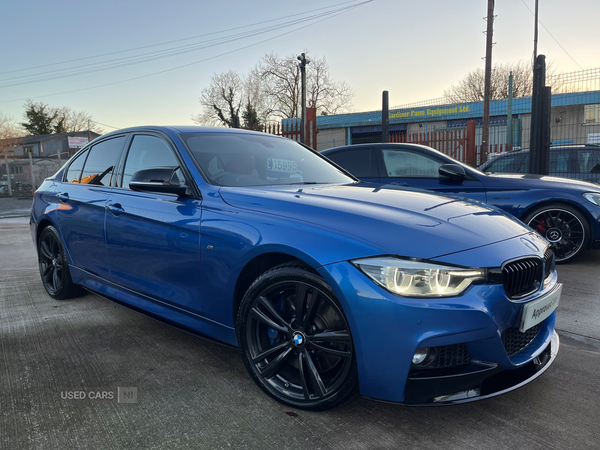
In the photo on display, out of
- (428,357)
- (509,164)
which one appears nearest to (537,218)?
(509,164)

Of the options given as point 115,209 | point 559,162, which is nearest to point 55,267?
point 115,209

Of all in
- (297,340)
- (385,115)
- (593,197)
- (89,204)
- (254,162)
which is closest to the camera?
(297,340)

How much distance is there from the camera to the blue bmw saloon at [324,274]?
1.96 metres

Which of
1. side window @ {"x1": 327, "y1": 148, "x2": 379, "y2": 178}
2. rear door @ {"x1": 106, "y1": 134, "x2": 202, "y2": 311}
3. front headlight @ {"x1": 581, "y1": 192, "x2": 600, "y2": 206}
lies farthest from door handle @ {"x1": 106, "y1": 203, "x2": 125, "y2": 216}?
front headlight @ {"x1": 581, "y1": 192, "x2": 600, "y2": 206}

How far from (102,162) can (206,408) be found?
2414 millimetres

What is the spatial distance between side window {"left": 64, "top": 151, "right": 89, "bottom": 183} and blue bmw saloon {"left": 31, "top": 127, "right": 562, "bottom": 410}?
93 cm

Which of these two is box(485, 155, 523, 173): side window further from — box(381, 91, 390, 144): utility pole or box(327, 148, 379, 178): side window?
box(327, 148, 379, 178): side window

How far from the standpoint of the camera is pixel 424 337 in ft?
6.23

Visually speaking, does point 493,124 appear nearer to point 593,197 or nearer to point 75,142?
point 593,197

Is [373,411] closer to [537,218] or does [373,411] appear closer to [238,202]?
[238,202]

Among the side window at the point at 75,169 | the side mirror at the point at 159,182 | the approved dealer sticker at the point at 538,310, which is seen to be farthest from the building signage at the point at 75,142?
the approved dealer sticker at the point at 538,310

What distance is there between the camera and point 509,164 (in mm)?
8477

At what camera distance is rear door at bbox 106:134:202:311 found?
2760mm

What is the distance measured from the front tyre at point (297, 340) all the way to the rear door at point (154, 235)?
0.48 metres
